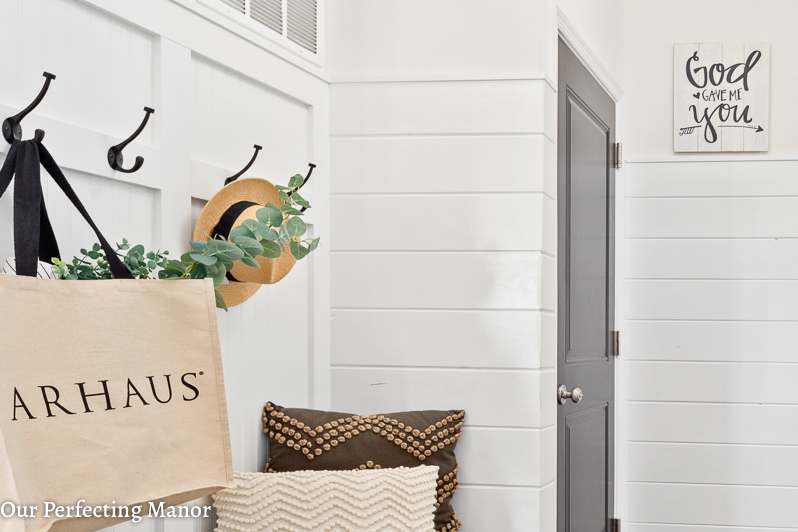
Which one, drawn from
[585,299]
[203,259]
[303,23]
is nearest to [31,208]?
[203,259]

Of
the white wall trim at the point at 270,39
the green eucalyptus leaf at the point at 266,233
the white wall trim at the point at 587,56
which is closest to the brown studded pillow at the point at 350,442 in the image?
the green eucalyptus leaf at the point at 266,233

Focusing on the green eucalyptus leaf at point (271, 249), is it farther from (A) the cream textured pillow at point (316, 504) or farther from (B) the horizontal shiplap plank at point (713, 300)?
(B) the horizontal shiplap plank at point (713, 300)

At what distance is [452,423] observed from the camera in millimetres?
1638

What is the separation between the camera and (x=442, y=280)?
173 cm

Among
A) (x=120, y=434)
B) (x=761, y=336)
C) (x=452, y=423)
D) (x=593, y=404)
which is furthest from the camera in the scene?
(x=761, y=336)

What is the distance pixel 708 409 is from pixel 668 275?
1.56ft

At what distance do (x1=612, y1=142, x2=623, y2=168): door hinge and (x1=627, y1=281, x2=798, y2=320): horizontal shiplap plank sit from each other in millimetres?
418

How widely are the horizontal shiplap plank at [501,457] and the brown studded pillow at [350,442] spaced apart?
0.38 ft

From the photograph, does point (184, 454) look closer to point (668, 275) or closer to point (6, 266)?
point (6, 266)

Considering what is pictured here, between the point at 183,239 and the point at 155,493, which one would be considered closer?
the point at 155,493

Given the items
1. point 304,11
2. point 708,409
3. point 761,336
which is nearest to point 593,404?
point 708,409

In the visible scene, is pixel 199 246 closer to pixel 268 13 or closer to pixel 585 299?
pixel 268 13

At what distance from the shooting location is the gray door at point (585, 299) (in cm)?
199

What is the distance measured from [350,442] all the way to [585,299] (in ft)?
3.31
